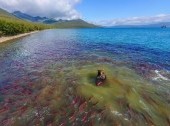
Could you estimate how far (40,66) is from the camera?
39.5 metres

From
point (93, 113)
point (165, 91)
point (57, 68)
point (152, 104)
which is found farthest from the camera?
point (57, 68)

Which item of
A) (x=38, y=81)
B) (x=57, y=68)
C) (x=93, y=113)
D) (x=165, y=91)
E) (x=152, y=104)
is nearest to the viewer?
(x=93, y=113)

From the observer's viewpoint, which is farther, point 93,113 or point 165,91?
point 165,91

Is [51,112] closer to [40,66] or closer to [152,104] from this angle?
[152,104]

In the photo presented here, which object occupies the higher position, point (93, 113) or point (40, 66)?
point (93, 113)

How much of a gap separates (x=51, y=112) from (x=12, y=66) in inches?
896

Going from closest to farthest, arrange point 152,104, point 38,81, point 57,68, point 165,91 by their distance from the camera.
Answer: point 152,104
point 165,91
point 38,81
point 57,68

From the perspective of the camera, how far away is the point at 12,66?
39.3 m

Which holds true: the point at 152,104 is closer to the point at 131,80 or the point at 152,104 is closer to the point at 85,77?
the point at 131,80

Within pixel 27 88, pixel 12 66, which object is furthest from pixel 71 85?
pixel 12 66

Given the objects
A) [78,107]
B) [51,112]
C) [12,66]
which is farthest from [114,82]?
[12,66]

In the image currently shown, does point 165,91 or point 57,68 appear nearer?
point 165,91

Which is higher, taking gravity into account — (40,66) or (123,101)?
(123,101)

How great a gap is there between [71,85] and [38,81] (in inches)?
211
